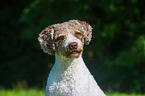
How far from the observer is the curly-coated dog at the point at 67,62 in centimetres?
308

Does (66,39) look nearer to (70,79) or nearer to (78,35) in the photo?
(78,35)

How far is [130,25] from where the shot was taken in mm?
10102

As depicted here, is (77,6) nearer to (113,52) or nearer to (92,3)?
(92,3)

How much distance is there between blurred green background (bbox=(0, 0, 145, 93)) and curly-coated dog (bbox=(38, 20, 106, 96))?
516cm

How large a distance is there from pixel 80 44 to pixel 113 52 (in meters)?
8.03

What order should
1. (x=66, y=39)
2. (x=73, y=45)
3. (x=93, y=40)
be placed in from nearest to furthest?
(x=73, y=45) < (x=66, y=39) < (x=93, y=40)

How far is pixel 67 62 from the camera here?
10.6ft

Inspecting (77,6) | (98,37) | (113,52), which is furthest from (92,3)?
(113,52)

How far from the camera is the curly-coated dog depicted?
308 centimetres

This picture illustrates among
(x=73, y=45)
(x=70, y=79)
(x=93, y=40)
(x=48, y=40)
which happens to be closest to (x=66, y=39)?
(x=73, y=45)

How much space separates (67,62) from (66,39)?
Answer: 1.16ft

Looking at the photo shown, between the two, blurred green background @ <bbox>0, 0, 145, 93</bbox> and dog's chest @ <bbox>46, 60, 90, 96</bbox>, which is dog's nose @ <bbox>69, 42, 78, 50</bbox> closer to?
dog's chest @ <bbox>46, 60, 90, 96</bbox>

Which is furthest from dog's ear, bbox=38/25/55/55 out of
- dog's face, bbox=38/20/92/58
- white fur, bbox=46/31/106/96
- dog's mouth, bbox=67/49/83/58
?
dog's mouth, bbox=67/49/83/58

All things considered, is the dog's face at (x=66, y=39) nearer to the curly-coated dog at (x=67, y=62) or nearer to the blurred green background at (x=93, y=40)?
the curly-coated dog at (x=67, y=62)
